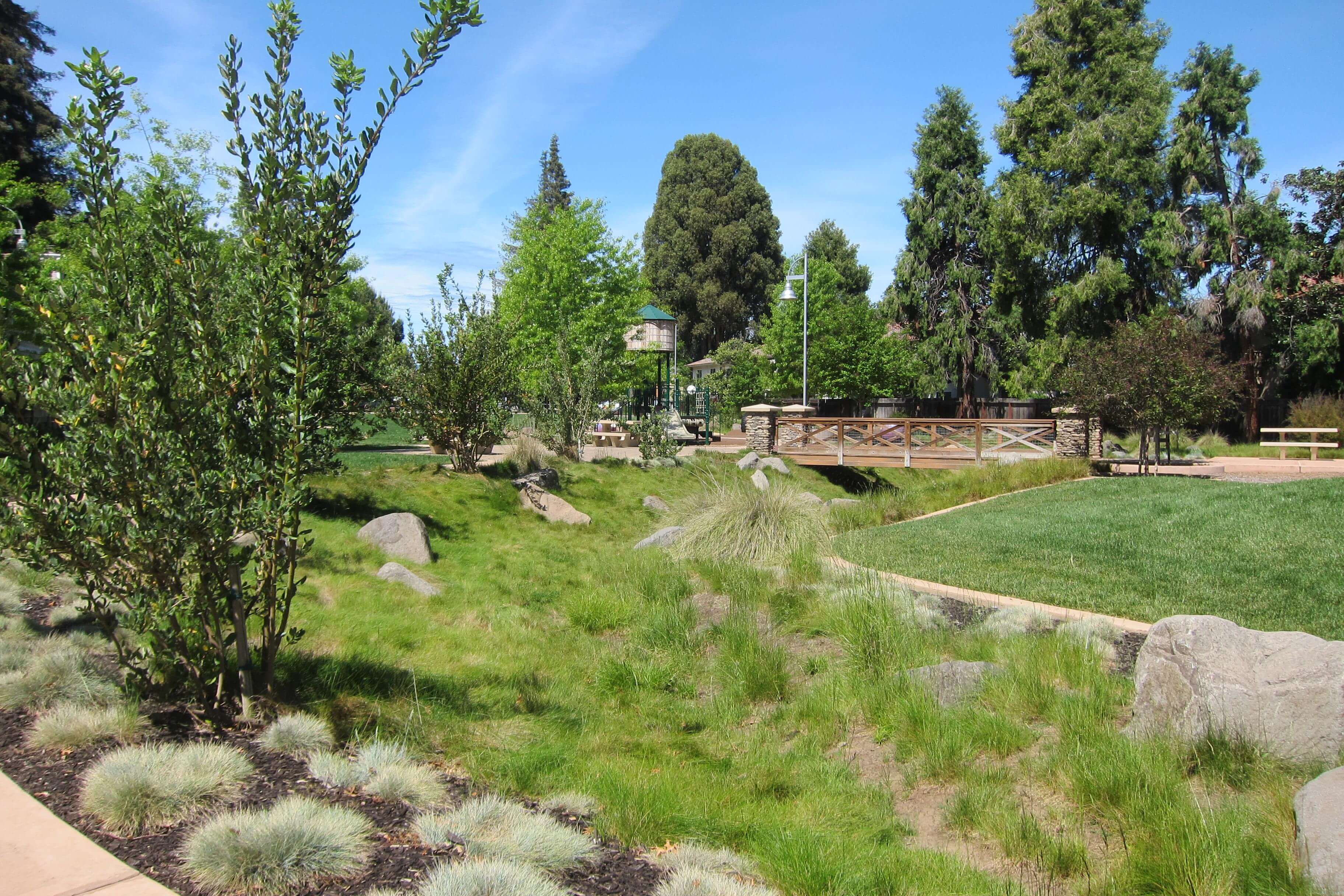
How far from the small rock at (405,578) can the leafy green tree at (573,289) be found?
760 inches

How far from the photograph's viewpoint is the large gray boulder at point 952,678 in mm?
5523

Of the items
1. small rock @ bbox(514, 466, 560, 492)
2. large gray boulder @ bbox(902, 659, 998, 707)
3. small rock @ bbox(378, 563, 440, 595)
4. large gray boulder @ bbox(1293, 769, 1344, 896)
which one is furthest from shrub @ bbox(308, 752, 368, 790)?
small rock @ bbox(514, 466, 560, 492)

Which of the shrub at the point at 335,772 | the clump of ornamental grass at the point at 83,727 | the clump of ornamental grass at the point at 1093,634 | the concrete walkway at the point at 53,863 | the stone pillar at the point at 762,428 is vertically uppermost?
the stone pillar at the point at 762,428

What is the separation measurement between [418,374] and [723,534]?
638 centimetres

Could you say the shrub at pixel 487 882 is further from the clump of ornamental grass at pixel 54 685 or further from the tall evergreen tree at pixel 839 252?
the tall evergreen tree at pixel 839 252

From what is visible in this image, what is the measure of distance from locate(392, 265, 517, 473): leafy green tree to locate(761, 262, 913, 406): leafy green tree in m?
23.8

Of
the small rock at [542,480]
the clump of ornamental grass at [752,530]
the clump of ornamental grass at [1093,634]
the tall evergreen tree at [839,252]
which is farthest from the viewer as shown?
the tall evergreen tree at [839,252]

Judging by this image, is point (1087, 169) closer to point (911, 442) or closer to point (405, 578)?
point (911, 442)

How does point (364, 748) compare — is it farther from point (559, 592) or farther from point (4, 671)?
point (559, 592)

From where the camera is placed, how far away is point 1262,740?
4.25m

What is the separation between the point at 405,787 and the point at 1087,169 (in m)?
30.0

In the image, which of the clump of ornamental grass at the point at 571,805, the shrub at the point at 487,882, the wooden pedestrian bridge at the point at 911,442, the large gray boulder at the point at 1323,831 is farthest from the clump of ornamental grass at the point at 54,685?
the wooden pedestrian bridge at the point at 911,442

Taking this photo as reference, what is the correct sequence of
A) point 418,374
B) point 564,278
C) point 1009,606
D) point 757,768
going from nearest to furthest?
1. point 757,768
2. point 1009,606
3. point 418,374
4. point 564,278

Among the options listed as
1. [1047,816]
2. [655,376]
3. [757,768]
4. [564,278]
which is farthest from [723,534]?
[655,376]
